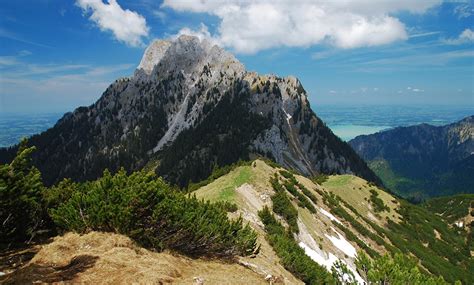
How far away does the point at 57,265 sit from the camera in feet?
42.1

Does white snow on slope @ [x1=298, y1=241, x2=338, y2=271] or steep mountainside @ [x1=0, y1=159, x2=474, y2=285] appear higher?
steep mountainside @ [x1=0, y1=159, x2=474, y2=285]

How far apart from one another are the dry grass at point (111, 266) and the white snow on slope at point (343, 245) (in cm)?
2674

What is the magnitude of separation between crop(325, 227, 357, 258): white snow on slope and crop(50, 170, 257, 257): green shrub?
86.2 feet

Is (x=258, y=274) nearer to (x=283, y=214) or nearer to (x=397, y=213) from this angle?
(x=283, y=214)

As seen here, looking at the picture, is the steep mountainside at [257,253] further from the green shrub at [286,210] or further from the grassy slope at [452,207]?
the grassy slope at [452,207]

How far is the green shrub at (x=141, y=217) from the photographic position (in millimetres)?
14734

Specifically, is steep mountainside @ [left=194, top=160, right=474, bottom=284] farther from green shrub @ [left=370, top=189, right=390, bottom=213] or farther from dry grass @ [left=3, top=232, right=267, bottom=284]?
dry grass @ [left=3, top=232, right=267, bottom=284]

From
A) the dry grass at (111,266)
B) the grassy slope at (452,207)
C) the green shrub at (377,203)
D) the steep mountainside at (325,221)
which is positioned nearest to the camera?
the dry grass at (111,266)

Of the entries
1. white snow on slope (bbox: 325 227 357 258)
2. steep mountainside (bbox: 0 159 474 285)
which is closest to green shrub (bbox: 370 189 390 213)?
steep mountainside (bbox: 0 159 474 285)

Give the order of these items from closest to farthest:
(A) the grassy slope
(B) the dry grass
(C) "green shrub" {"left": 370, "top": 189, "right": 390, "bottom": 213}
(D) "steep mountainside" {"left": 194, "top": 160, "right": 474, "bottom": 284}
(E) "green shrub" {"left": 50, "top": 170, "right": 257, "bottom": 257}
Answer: (B) the dry grass, (E) "green shrub" {"left": 50, "top": 170, "right": 257, "bottom": 257}, (D) "steep mountainside" {"left": 194, "top": 160, "right": 474, "bottom": 284}, (C) "green shrub" {"left": 370, "top": 189, "right": 390, "bottom": 213}, (A) the grassy slope

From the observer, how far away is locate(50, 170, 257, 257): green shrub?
48.3 feet

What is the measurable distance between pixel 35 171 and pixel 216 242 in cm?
863

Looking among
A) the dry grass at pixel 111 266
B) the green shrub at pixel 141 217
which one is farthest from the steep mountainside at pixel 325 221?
the dry grass at pixel 111 266

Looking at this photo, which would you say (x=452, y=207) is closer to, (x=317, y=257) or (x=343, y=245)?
(x=343, y=245)
